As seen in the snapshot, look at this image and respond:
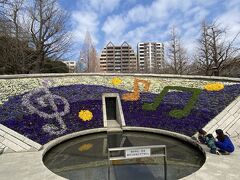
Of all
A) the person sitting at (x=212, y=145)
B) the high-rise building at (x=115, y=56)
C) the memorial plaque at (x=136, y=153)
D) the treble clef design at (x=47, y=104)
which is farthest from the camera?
the high-rise building at (x=115, y=56)

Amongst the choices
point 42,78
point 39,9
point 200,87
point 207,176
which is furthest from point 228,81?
point 39,9

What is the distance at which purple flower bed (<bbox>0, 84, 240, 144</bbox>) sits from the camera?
12.3 m

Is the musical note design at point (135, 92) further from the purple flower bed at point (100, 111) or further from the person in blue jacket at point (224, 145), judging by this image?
the person in blue jacket at point (224, 145)

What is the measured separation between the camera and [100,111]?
15367 millimetres

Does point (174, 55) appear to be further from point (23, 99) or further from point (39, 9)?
point (23, 99)

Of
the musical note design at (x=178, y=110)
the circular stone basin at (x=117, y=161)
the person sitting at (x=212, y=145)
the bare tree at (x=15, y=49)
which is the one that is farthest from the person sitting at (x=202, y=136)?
the bare tree at (x=15, y=49)

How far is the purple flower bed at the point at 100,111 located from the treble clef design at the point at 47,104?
0.23m

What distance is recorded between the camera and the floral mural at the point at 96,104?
12.7 metres

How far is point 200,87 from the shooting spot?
669 inches

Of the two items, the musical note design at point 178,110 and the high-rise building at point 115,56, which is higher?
the high-rise building at point 115,56

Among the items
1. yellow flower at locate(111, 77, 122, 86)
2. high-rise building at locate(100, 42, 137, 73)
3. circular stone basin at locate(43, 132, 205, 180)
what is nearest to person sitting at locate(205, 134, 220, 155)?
circular stone basin at locate(43, 132, 205, 180)

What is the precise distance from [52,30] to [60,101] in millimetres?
14365

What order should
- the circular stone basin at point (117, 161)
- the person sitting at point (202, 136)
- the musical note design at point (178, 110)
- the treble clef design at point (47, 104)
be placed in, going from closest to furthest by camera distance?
the circular stone basin at point (117, 161) < the person sitting at point (202, 136) < the treble clef design at point (47, 104) < the musical note design at point (178, 110)

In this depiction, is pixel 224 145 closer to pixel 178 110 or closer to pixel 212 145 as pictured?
pixel 212 145
